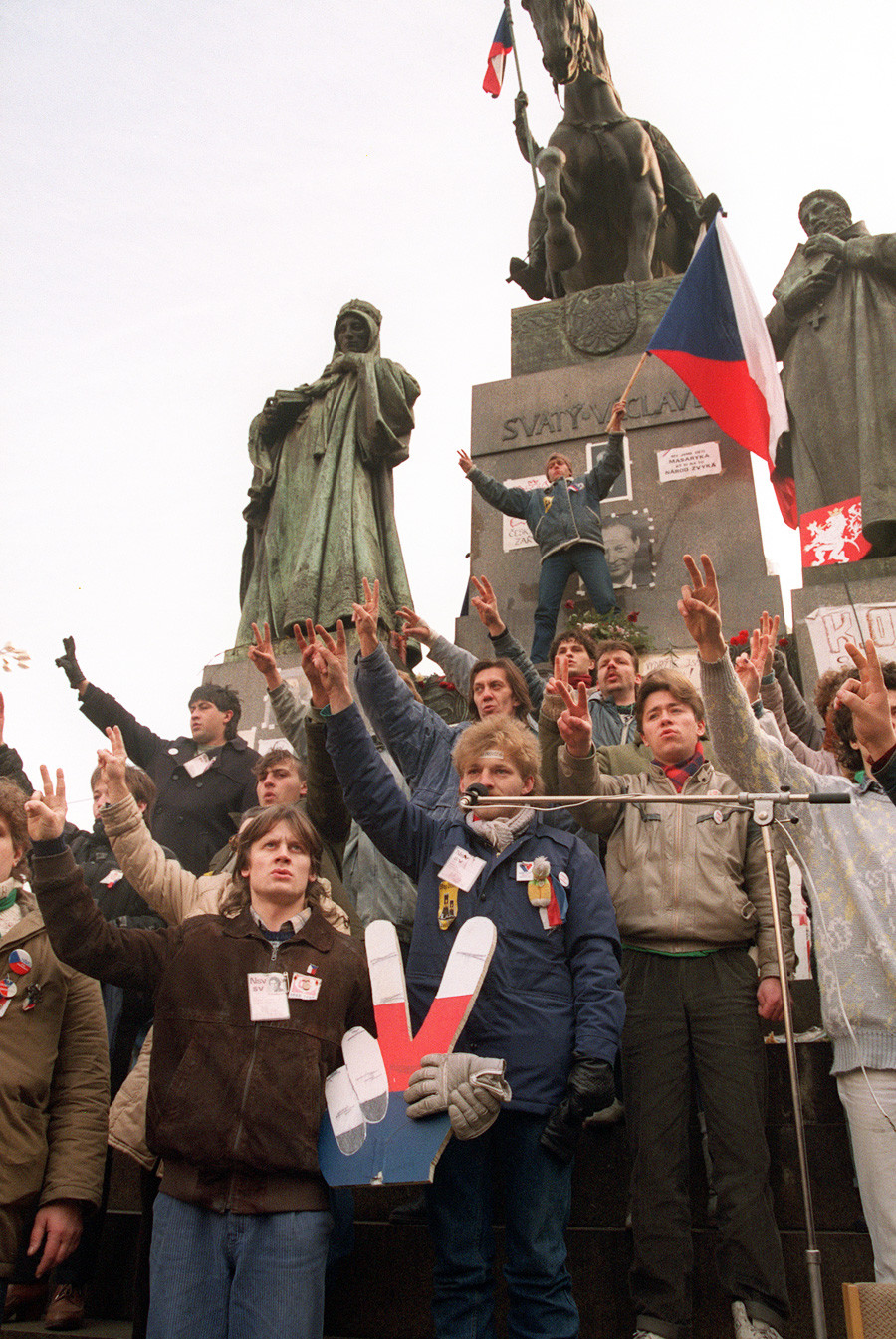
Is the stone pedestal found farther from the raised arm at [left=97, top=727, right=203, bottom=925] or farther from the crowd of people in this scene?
the raised arm at [left=97, top=727, right=203, bottom=925]

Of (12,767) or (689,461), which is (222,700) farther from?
(689,461)

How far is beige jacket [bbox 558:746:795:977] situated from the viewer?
347 centimetres

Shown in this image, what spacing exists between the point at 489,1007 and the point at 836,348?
8.11m

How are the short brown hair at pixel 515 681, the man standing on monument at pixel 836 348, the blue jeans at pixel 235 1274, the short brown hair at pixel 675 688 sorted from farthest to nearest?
the man standing on monument at pixel 836 348 → the short brown hair at pixel 515 681 → the short brown hair at pixel 675 688 → the blue jeans at pixel 235 1274

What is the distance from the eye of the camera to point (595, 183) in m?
11.8

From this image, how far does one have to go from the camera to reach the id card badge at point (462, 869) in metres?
3.35

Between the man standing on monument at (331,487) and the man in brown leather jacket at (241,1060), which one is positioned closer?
the man in brown leather jacket at (241,1060)

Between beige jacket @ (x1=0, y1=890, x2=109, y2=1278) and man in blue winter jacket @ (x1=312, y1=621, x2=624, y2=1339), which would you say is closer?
man in blue winter jacket @ (x1=312, y1=621, x2=624, y2=1339)

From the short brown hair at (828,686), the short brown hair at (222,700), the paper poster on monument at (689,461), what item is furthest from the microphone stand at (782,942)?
the paper poster on monument at (689,461)

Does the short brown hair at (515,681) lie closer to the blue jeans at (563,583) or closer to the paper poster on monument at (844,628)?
the blue jeans at (563,583)

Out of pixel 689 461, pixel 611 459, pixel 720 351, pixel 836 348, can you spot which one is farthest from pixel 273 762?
pixel 836 348

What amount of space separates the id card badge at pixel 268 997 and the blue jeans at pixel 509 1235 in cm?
60

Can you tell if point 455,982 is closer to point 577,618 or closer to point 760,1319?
point 760,1319

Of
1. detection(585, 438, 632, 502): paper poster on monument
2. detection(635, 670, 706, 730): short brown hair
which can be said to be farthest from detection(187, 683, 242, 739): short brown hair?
detection(585, 438, 632, 502): paper poster on monument
